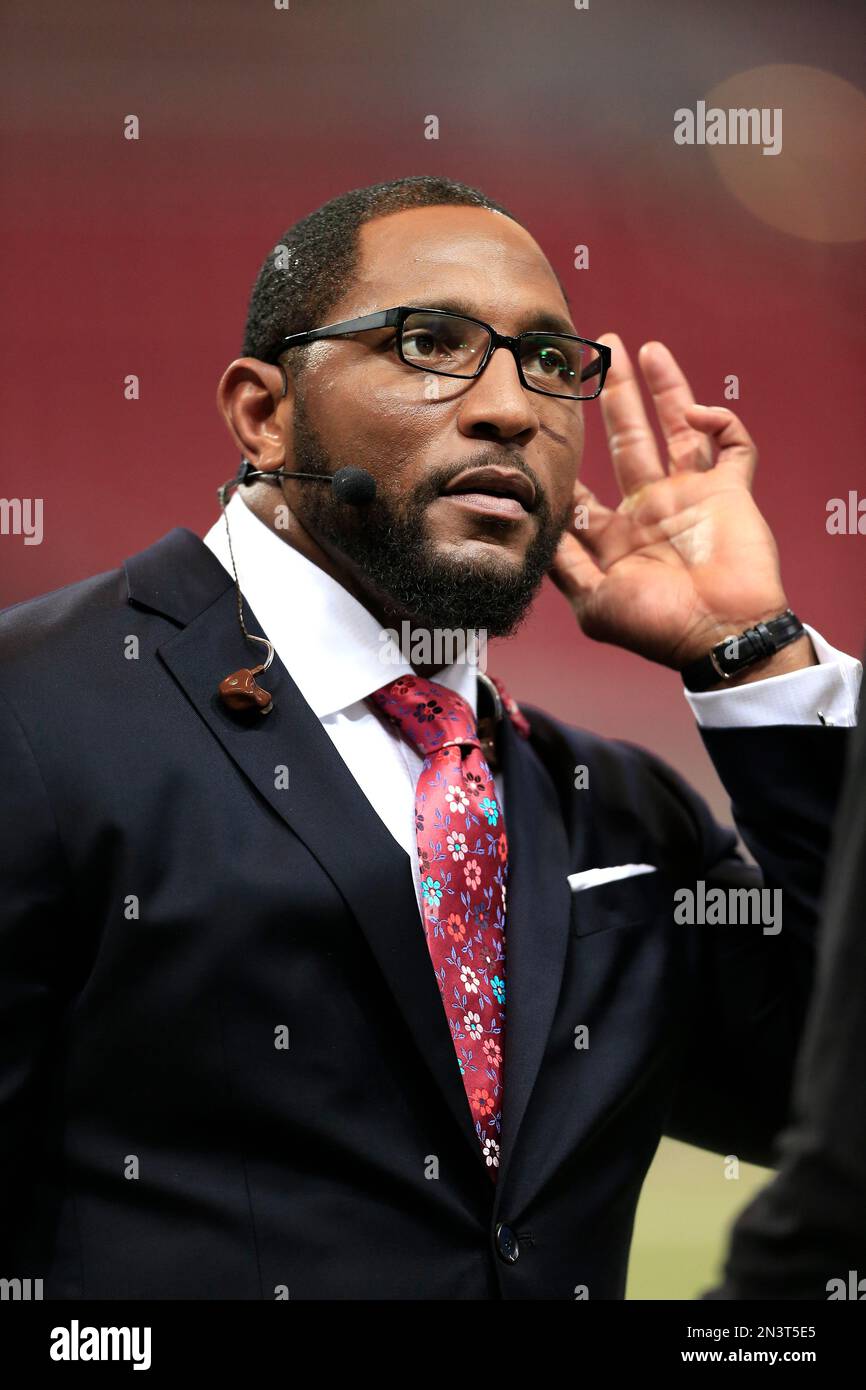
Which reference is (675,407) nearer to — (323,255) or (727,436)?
(727,436)

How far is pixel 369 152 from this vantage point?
1842 millimetres

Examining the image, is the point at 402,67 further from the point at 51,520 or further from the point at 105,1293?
the point at 105,1293

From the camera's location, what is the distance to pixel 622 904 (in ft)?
4.54

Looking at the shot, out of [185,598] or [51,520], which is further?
[51,520]

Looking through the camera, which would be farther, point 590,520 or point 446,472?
point 590,520

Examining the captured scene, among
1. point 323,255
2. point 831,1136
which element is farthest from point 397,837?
point 831,1136

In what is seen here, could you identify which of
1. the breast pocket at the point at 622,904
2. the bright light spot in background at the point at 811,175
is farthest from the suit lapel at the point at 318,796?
the bright light spot in background at the point at 811,175

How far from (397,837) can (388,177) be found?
1.07m

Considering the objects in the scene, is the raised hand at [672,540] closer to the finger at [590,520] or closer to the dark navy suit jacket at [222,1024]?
the finger at [590,520]

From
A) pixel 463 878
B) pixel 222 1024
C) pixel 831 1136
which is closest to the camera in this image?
pixel 831 1136

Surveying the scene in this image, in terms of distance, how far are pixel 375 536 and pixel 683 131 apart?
0.95 meters

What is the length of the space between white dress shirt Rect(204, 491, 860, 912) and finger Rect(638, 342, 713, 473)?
1.15ft
